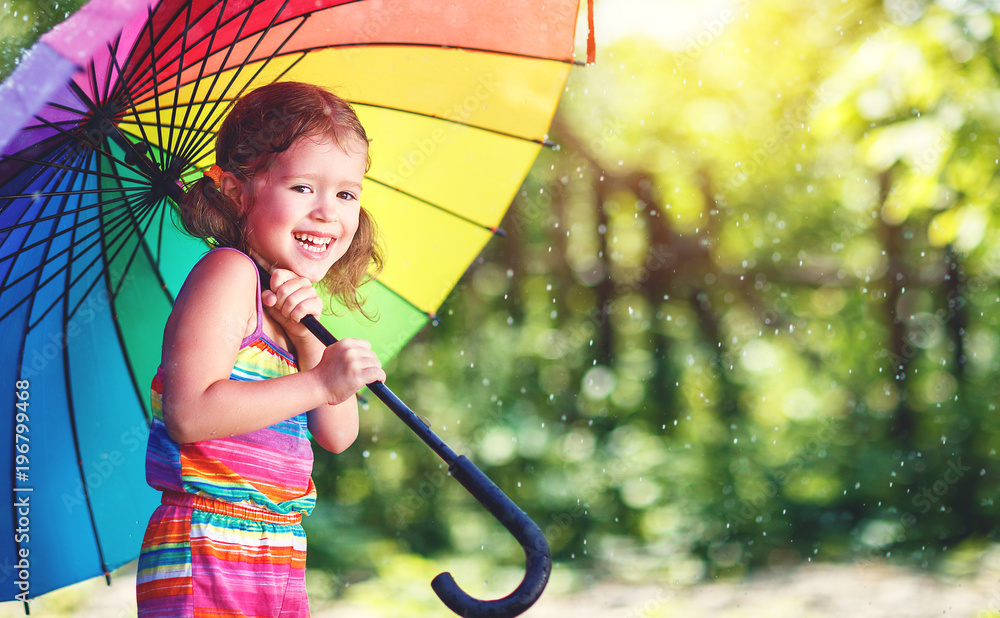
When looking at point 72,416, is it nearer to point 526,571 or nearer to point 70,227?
point 70,227

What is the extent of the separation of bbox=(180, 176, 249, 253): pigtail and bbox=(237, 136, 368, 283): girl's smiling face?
0.02 m

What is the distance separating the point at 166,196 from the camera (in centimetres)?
159

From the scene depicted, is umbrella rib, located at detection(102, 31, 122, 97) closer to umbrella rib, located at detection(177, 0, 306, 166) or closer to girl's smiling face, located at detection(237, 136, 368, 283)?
umbrella rib, located at detection(177, 0, 306, 166)

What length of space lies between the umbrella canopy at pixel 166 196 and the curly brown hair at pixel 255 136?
0.42ft

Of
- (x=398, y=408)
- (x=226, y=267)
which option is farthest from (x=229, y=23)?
(x=398, y=408)

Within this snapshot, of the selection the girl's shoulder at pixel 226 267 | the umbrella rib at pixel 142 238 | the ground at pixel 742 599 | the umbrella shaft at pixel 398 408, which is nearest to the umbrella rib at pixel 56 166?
the umbrella rib at pixel 142 238

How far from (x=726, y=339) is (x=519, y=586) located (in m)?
4.16

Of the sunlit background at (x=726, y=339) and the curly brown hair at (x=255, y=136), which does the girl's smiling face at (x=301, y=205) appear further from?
the sunlit background at (x=726, y=339)

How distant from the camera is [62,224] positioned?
1725 mm

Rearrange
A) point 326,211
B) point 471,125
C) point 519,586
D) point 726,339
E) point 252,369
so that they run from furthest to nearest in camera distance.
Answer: point 726,339 < point 471,125 < point 326,211 < point 252,369 < point 519,586

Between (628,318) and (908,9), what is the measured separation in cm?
227

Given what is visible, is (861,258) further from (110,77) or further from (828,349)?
(110,77)

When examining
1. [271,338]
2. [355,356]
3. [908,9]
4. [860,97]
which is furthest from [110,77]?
[908,9]

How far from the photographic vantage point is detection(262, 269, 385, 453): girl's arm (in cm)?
130
